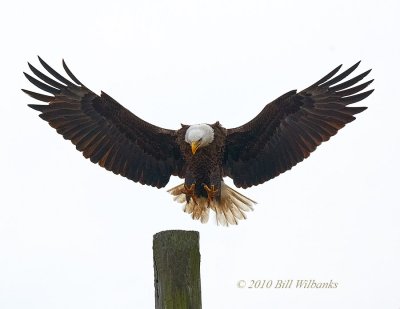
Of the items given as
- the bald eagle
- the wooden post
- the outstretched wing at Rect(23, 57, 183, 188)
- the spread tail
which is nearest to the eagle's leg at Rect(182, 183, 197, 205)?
the bald eagle

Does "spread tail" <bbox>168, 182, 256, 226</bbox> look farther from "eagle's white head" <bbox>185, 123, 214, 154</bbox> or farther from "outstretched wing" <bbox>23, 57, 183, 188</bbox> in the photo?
"eagle's white head" <bbox>185, 123, 214, 154</bbox>

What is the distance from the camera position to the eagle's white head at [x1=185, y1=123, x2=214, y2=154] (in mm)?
6824

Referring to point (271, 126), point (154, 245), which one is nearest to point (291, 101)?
point (271, 126)

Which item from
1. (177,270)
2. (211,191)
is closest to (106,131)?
(211,191)

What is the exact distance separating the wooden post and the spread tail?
3.66m

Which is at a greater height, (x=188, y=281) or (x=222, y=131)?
(x=222, y=131)

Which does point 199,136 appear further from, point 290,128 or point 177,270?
point 177,270

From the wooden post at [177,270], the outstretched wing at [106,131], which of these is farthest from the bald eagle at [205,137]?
the wooden post at [177,270]

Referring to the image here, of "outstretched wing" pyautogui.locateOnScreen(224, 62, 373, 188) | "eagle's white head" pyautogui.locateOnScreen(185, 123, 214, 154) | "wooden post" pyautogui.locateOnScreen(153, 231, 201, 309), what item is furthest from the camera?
"outstretched wing" pyautogui.locateOnScreen(224, 62, 373, 188)

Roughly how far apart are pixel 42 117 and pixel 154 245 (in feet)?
12.3

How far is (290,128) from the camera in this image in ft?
23.7

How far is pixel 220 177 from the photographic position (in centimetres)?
732

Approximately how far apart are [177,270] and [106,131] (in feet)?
12.5

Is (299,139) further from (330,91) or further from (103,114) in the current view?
(103,114)
